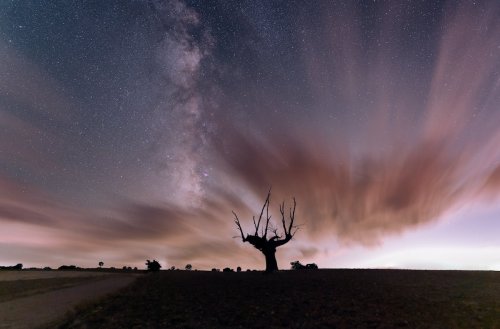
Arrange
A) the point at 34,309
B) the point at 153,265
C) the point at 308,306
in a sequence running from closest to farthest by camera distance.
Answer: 1. the point at 308,306
2. the point at 34,309
3. the point at 153,265

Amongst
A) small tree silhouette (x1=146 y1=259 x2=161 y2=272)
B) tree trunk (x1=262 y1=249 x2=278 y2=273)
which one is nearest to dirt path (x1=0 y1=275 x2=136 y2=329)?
tree trunk (x1=262 y1=249 x2=278 y2=273)

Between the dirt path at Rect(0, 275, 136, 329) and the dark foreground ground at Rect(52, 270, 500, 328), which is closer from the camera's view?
the dark foreground ground at Rect(52, 270, 500, 328)

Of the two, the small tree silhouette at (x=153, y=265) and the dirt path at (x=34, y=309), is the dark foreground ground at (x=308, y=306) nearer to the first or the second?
the dirt path at (x=34, y=309)

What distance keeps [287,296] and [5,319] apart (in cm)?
1444

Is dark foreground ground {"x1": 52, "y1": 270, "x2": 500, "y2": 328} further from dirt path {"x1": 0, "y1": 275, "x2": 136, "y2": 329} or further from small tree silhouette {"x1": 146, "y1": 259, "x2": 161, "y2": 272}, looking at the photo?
small tree silhouette {"x1": 146, "y1": 259, "x2": 161, "y2": 272}

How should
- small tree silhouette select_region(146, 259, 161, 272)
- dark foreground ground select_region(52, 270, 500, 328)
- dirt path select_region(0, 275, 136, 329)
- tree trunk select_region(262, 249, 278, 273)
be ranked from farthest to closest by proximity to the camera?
small tree silhouette select_region(146, 259, 161, 272) → tree trunk select_region(262, 249, 278, 273) → dirt path select_region(0, 275, 136, 329) → dark foreground ground select_region(52, 270, 500, 328)

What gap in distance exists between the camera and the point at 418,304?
18516 mm

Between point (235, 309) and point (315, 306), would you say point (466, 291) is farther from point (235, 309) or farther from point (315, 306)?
point (235, 309)

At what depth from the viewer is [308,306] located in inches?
727

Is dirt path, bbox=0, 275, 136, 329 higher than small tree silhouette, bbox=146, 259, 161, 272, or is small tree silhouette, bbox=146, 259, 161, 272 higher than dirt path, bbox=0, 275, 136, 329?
small tree silhouette, bbox=146, 259, 161, 272

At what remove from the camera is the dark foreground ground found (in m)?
15.6

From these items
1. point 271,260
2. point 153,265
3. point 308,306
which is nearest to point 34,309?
point 308,306

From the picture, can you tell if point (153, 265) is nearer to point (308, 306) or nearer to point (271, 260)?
point (271, 260)

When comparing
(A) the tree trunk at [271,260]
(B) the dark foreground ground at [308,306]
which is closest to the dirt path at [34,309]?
(B) the dark foreground ground at [308,306]
